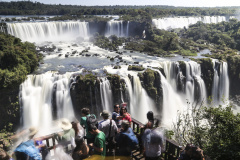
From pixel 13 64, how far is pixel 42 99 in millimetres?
4994

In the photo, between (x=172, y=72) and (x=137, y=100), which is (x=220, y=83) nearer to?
(x=172, y=72)

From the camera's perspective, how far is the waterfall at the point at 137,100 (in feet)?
71.1

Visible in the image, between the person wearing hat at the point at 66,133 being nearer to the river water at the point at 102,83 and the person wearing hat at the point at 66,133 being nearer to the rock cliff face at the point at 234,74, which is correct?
the river water at the point at 102,83

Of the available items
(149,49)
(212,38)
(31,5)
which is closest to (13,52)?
(149,49)

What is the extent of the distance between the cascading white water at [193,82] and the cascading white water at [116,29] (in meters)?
27.0

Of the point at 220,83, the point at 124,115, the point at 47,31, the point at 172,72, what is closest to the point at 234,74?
the point at 220,83

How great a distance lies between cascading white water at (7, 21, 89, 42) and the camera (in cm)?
3641

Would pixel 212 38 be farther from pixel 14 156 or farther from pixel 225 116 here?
pixel 14 156

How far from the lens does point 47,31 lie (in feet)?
136

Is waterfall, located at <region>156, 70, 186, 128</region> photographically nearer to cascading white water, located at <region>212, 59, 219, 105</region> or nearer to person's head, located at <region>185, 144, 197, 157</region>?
cascading white water, located at <region>212, 59, 219, 105</region>

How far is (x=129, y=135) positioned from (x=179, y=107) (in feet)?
69.5

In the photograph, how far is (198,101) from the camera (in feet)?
88.6

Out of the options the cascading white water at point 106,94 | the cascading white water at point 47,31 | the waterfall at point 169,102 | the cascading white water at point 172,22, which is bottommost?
the waterfall at point 169,102

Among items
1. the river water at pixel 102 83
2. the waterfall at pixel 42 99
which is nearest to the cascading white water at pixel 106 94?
the river water at pixel 102 83
